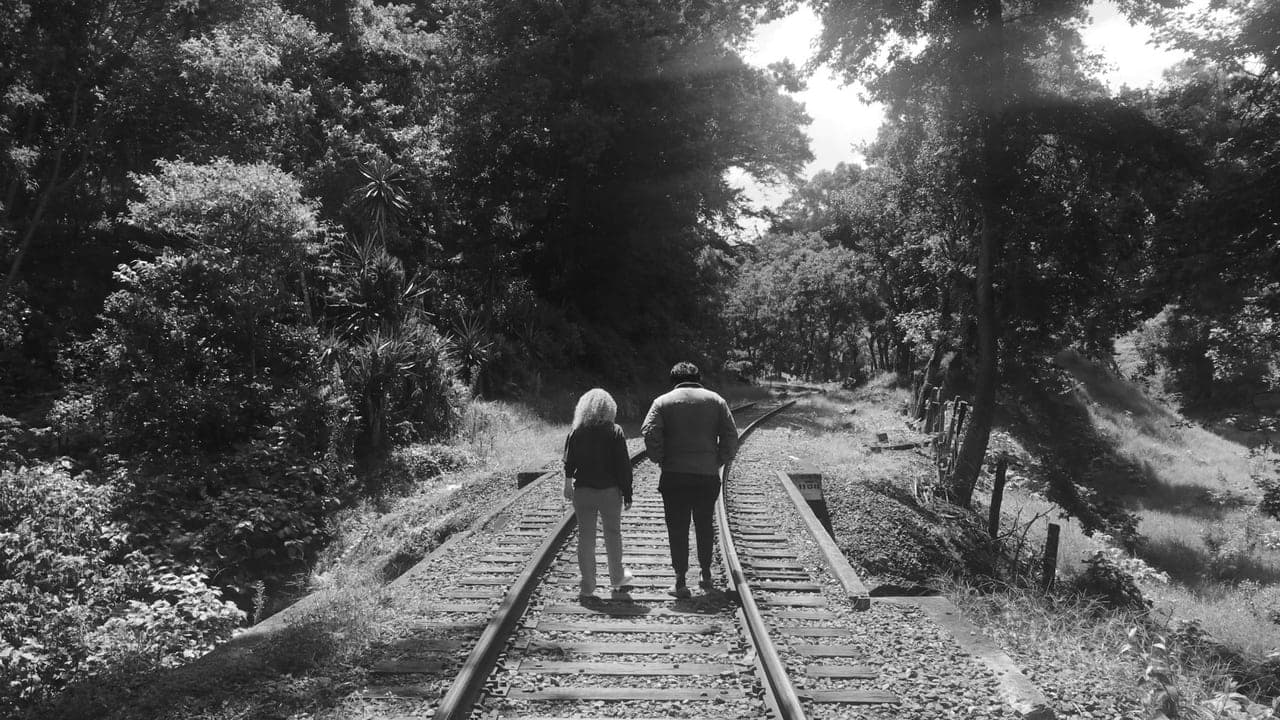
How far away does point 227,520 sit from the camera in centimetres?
1024

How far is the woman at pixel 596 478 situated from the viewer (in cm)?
640

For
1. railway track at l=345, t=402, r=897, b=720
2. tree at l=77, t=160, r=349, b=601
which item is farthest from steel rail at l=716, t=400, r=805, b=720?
tree at l=77, t=160, r=349, b=601

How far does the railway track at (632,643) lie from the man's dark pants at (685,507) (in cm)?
34

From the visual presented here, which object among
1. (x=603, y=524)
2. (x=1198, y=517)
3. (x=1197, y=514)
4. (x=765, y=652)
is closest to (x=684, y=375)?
(x=603, y=524)

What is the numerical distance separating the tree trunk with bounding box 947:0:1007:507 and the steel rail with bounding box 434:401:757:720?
1016cm

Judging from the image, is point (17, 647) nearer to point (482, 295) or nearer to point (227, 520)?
point (227, 520)

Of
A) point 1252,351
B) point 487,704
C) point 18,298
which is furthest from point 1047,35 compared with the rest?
point 18,298

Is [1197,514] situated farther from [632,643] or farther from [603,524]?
[632,643]

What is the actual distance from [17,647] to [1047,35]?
18.1 m

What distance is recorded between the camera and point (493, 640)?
5027mm

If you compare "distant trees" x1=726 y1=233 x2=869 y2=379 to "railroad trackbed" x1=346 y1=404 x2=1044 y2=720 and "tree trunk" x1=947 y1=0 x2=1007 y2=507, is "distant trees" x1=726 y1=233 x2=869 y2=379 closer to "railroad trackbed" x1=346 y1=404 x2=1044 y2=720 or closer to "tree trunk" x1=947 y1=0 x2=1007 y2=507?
"tree trunk" x1=947 y1=0 x2=1007 y2=507

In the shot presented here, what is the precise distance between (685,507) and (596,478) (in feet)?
2.80

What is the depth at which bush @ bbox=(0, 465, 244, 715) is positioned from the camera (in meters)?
5.82

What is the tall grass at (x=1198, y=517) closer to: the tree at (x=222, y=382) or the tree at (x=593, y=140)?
the tree at (x=222, y=382)
